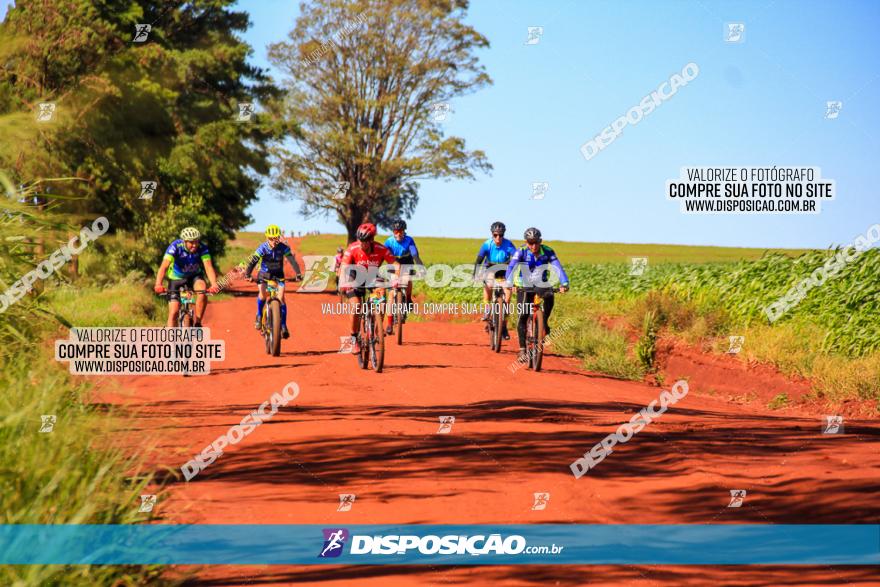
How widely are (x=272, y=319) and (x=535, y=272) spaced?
450 cm

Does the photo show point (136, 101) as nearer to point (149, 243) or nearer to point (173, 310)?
point (149, 243)

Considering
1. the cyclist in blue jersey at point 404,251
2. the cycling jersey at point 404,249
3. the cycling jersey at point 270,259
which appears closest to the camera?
the cycling jersey at point 270,259

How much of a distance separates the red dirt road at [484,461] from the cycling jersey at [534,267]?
144 cm

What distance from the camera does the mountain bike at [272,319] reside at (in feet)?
56.2

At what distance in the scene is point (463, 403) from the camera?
13000 millimetres

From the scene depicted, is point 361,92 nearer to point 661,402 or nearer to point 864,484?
point 661,402

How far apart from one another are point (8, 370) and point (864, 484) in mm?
6534

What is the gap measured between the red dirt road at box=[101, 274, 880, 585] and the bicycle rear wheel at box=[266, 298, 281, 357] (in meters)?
1.33

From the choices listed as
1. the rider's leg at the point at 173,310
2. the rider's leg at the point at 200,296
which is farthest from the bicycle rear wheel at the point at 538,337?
the rider's leg at the point at 173,310

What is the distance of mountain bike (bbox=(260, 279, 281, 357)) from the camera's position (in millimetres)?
17141

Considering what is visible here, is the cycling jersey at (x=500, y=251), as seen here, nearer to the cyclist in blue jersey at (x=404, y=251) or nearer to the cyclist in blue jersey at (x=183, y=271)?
the cyclist in blue jersey at (x=404, y=251)

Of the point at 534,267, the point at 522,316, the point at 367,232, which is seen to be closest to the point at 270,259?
the point at 367,232

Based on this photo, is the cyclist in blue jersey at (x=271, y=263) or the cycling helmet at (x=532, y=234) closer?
the cycling helmet at (x=532, y=234)

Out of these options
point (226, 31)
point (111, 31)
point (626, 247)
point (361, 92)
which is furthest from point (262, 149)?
point (626, 247)
